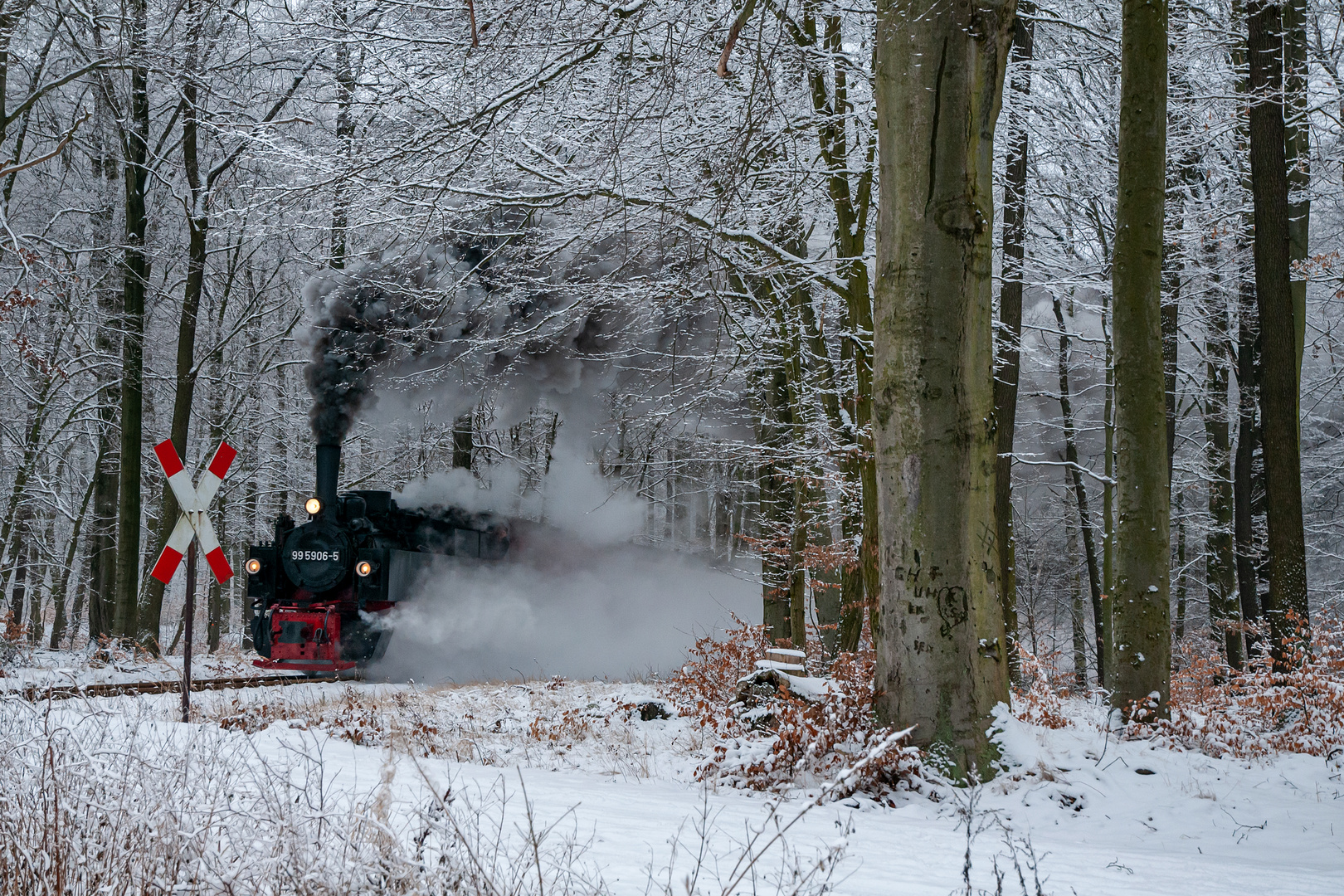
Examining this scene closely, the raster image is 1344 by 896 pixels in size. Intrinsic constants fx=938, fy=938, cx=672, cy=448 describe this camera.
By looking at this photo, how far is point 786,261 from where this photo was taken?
8375mm

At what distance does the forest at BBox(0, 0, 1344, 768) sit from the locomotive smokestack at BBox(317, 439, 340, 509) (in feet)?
1.75

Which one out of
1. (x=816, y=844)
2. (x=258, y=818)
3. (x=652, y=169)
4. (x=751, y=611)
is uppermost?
(x=652, y=169)

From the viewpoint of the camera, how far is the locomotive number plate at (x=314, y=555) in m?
12.6

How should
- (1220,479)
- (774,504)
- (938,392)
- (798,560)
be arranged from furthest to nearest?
(1220,479) → (774,504) → (798,560) → (938,392)

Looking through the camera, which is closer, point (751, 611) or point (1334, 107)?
point (1334, 107)

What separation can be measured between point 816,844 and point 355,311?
11195 millimetres

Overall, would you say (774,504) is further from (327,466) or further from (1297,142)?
(1297,142)

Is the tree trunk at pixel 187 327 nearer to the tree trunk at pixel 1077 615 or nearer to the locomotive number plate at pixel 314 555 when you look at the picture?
the locomotive number plate at pixel 314 555

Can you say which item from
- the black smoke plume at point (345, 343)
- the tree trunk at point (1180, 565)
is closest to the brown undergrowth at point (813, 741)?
the black smoke plume at point (345, 343)

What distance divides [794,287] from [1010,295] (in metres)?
3.32

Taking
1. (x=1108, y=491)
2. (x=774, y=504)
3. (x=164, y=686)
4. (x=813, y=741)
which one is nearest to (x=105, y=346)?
(x=164, y=686)

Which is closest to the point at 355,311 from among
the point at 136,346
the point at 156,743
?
the point at 136,346

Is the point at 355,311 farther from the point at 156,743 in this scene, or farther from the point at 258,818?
the point at 258,818

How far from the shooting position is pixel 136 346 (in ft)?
44.9
